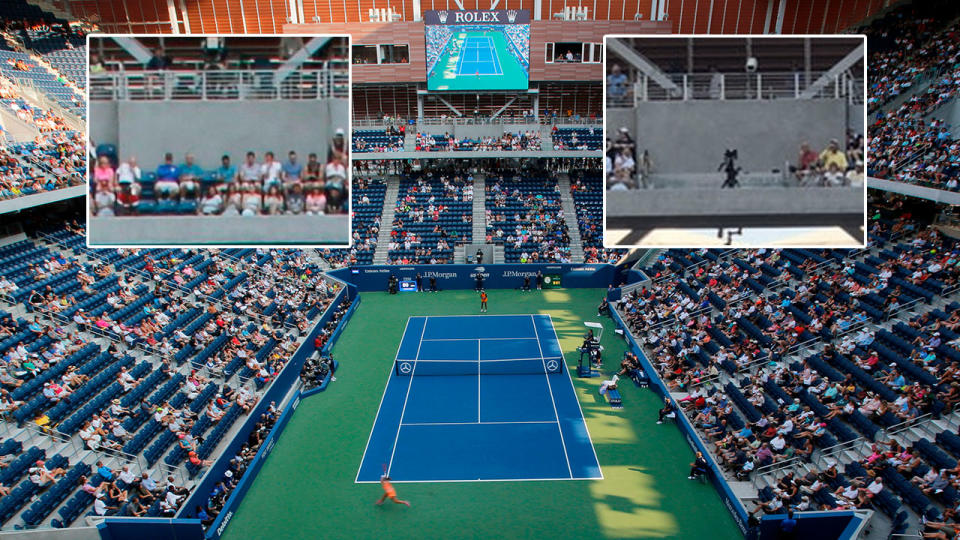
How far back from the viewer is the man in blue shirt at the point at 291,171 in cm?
636

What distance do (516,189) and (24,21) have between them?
97.2 ft

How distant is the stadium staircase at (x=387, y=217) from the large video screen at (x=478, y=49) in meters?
6.30

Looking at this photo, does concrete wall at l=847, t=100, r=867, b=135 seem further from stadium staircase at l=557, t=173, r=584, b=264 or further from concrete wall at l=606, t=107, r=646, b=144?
stadium staircase at l=557, t=173, r=584, b=264

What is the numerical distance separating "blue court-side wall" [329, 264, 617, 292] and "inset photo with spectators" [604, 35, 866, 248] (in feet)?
82.6

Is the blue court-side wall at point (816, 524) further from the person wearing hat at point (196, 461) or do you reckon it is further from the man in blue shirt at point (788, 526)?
the person wearing hat at point (196, 461)

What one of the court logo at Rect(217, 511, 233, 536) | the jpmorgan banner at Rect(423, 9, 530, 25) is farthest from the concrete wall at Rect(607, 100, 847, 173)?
the jpmorgan banner at Rect(423, 9, 530, 25)

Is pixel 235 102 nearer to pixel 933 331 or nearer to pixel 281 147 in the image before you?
pixel 281 147

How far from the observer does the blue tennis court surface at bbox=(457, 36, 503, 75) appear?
36281 mm

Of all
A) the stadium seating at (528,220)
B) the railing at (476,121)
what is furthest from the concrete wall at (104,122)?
the railing at (476,121)

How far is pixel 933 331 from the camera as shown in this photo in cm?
1644

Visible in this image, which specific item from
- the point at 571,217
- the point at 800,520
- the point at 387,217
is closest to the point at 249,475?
the point at 800,520

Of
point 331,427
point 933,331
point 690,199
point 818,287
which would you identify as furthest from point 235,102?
point 818,287

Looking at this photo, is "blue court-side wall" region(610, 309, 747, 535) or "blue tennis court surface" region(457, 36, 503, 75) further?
"blue tennis court surface" region(457, 36, 503, 75)

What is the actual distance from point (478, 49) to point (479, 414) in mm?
24535
